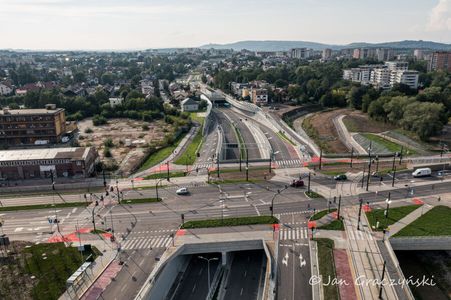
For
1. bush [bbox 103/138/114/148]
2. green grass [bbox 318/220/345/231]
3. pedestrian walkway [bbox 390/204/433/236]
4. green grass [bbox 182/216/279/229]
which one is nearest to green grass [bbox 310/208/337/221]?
green grass [bbox 318/220/345/231]

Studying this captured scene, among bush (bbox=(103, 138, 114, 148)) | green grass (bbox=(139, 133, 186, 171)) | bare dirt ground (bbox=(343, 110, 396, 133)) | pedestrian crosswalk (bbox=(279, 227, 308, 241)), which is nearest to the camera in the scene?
pedestrian crosswalk (bbox=(279, 227, 308, 241))

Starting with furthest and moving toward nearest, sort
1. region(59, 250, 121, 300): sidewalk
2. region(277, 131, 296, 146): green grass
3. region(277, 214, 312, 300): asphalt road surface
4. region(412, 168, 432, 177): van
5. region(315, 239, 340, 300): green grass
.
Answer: region(277, 131, 296, 146): green grass → region(412, 168, 432, 177): van → region(59, 250, 121, 300): sidewalk → region(277, 214, 312, 300): asphalt road surface → region(315, 239, 340, 300): green grass

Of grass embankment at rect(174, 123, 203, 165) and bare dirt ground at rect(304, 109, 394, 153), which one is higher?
bare dirt ground at rect(304, 109, 394, 153)

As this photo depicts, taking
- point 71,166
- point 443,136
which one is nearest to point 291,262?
point 71,166

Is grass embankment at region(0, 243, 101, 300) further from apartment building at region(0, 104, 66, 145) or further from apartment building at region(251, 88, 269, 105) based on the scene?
apartment building at region(251, 88, 269, 105)

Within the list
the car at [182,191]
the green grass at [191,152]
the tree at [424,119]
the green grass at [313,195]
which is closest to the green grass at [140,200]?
the car at [182,191]

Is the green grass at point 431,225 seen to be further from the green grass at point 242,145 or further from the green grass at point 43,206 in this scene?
the green grass at point 43,206
